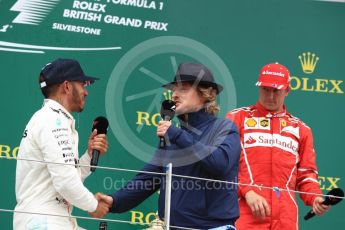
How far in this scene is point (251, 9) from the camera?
5215 mm

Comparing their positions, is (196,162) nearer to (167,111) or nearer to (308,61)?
(167,111)

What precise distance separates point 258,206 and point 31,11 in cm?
180

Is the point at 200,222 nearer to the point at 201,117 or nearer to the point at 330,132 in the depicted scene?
the point at 201,117

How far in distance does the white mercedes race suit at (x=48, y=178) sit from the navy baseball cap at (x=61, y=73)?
0.16 metres

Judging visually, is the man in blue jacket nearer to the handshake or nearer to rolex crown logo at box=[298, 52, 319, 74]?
the handshake

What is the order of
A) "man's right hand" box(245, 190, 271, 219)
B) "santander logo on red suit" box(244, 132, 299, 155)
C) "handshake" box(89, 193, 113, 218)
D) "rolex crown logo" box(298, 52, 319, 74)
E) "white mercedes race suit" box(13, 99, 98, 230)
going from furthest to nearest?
"rolex crown logo" box(298, 52, 319, 74), "santander logo on red suit" box(244, 132, 299, 155), "man's right hand" box(245, 190, 271, 219), "handshake" box(89, 193, 113, 218), "white mercedes race suit" box(13, 99, 98, 230)

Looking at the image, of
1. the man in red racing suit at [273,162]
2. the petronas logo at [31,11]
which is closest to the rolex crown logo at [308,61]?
the man in red racing suit at [273,162]

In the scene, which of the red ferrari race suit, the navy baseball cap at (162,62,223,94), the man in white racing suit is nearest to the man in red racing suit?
the red ferrari race suit

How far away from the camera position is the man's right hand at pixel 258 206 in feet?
13.3

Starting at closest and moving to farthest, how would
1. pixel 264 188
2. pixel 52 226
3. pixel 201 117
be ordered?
pixel 52 226
pixel 201 117
pixel 264 188

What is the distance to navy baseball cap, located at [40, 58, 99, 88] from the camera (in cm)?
365

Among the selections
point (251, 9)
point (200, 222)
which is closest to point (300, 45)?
point (251, 9)

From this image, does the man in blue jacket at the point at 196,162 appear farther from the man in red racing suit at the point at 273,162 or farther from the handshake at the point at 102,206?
the man in red racing suit at the point at 273,162

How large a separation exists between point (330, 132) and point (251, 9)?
829mm
